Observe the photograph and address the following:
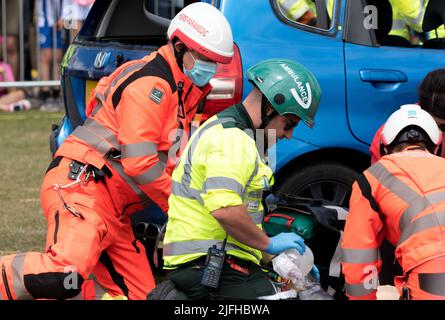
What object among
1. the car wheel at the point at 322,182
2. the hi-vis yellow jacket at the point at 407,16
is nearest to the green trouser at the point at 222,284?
the car wheel at the point at 322,182

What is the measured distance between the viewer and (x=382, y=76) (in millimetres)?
6492

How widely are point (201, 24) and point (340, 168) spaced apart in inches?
54.2

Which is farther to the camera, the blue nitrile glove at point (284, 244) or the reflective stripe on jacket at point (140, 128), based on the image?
the reflective stripe on jacket at point (140, 128)

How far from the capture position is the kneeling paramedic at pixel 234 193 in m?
4.70

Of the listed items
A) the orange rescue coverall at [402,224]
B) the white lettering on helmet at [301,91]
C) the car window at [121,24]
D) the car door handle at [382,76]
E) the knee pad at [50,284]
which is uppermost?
the white lettering on helmet at [301,91]

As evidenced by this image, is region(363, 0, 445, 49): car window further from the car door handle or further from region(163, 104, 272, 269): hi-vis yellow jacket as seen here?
region(163, 104, 272, 269): hi-vis yellow jacket

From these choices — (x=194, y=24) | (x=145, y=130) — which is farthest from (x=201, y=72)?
(x=145, y=130)

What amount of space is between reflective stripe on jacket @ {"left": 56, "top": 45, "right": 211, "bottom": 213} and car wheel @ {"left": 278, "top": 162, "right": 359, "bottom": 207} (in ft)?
2.69

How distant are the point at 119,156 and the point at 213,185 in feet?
4.15

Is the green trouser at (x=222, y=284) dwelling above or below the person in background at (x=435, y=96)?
below

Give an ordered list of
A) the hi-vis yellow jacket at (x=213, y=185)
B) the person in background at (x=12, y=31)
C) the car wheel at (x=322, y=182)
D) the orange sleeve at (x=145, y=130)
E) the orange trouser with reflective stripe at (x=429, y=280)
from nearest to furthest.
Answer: the orange trouser with reflective stripe at (x=429, y=280), the hi-vis yellow jacket at (x=213, y=185), the orange sleeve at (x=145, y=130), the car wheel at (x=322, y=182), the person in background at (x=12, y=31)

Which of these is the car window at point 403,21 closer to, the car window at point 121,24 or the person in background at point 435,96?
the person in background at point 435,96

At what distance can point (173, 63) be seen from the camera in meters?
5.78

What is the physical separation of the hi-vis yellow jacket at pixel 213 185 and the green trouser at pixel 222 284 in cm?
4
